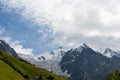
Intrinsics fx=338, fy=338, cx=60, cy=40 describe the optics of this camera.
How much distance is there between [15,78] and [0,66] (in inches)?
460

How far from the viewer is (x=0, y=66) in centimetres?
19662

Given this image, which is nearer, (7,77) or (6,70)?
(7,77)

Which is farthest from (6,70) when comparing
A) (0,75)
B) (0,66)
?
(0,75)

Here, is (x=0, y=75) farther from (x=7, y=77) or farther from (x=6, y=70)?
(x=6, y=70)

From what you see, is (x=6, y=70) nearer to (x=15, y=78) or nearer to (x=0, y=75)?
(x=15, y=78)

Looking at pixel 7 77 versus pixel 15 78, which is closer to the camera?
pixel 7 77

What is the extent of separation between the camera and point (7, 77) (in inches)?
7131

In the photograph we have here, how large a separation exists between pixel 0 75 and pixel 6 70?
73.9 feet

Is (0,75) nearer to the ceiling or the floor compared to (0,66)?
nearer to the floor

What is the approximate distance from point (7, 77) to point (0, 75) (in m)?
7.99

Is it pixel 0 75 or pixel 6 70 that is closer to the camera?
pixel 0 75

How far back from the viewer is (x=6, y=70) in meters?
196

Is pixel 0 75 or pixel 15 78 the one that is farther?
pixel 15 78

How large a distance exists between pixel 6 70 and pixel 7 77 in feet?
51.1
